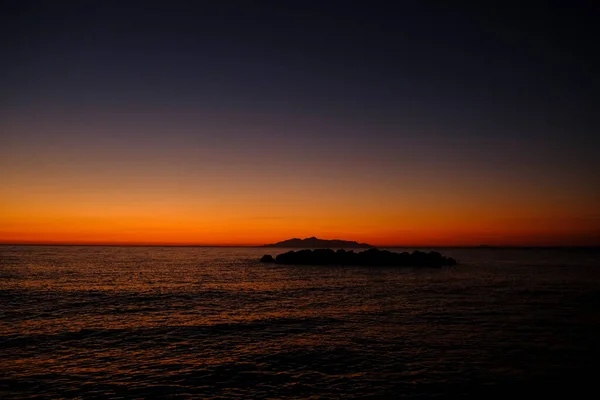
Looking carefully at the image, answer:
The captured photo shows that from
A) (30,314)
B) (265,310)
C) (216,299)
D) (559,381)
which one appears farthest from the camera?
(216,299)

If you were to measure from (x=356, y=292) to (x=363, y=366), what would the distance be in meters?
25.1

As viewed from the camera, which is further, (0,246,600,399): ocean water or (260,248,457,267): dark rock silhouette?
(260,248,457,267): dark rock silhouette

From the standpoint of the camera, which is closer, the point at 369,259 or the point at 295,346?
the point at 295,346

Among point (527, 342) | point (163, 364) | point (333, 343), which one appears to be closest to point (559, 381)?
point (527, 342)

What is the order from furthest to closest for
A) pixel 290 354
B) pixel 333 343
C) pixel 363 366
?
pixel 333 343 → pixel 290 354 → pixel 363 366

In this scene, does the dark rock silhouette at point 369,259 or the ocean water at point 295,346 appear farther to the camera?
the dark rock silhouette at point 369,259

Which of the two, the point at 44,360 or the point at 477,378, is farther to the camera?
the point at 44,360

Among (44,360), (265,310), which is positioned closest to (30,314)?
(44,360)

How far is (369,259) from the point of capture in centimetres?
9244

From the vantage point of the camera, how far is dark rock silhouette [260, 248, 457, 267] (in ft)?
299

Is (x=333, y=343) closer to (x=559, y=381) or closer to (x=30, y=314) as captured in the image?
(x=559, y=381)

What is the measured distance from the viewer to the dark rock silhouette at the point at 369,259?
9100 centimetres

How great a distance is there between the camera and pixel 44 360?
1730cm

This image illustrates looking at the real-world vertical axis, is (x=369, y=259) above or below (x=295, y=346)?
above
